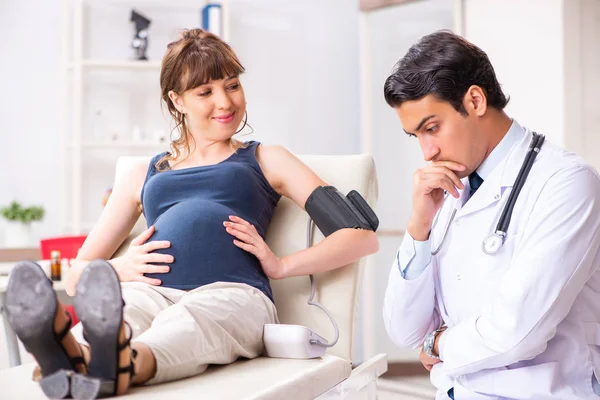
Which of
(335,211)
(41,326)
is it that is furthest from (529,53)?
(41,326)

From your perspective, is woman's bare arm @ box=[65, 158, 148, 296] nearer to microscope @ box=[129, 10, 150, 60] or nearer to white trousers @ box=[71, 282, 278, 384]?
white trousers @ box=[71, 282, 278, 384]

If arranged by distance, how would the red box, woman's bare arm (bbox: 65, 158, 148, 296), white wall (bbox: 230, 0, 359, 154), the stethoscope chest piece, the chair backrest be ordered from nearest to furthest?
the stethoscope chest piece
the chair backrest
woman's bare arm (bbox: 65, 158, 148, 296)
the red box
white wall (bbox: 230, 0, 359, 154)

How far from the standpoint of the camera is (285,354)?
1.62m

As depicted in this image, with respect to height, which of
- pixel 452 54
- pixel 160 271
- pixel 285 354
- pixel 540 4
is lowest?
pixel 285 354

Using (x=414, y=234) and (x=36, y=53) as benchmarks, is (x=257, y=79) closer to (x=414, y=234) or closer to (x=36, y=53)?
(x=36, y=53)

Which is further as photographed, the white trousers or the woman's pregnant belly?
the woman's pregnant belly

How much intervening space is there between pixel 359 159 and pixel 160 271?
0.62 meters

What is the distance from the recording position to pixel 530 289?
117 cm

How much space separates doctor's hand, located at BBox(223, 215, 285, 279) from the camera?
1772 millimetres

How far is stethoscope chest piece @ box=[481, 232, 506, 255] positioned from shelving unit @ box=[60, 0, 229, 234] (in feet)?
9.63

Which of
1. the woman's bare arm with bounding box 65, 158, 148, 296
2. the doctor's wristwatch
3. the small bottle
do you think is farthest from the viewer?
the small bottle

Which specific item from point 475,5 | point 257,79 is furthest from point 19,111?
point 475,5

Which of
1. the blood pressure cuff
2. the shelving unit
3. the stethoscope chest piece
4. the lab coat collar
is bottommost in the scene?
the stethoscope chest piece

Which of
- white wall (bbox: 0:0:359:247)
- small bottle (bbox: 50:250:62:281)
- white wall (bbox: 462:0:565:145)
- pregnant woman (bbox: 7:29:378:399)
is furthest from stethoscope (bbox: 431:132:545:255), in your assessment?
white wall (bbox: 0:0:359:247)
